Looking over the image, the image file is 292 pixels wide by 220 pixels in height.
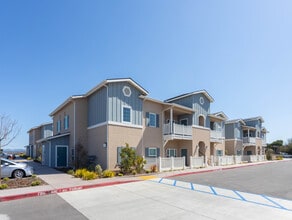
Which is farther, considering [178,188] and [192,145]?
[192,145]

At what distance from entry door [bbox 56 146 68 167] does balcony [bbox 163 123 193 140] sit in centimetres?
993

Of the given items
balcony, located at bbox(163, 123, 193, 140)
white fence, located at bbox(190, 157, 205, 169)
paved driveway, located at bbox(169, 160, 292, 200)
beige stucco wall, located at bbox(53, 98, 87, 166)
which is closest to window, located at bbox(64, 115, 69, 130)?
beige stucco wall, located at bbox(53, 98, 87, 166)

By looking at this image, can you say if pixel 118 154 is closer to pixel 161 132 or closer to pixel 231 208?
pixel 161 132

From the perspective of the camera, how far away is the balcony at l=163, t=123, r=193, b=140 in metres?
22.3

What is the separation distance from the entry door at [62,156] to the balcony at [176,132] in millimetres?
9929

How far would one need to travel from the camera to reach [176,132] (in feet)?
74.7

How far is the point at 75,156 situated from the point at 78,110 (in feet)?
13.8

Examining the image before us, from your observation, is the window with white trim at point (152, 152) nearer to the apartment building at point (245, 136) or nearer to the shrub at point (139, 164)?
the shrub at point (139, 164)

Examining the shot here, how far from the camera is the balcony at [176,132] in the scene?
877 inches

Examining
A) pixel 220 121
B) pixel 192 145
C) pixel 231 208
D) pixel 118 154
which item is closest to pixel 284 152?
pixel 220 121

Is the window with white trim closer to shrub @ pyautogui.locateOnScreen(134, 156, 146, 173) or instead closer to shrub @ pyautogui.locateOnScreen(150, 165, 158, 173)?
shrub @ pyautogui.locateOnScreen(150, 165, 158, 173)

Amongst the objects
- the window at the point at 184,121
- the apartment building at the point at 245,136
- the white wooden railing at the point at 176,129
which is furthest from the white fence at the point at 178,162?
the apartment building at the point at 245,136

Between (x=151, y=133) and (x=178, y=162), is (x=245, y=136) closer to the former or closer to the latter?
(x=178, y=162)

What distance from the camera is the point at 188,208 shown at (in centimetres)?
830
